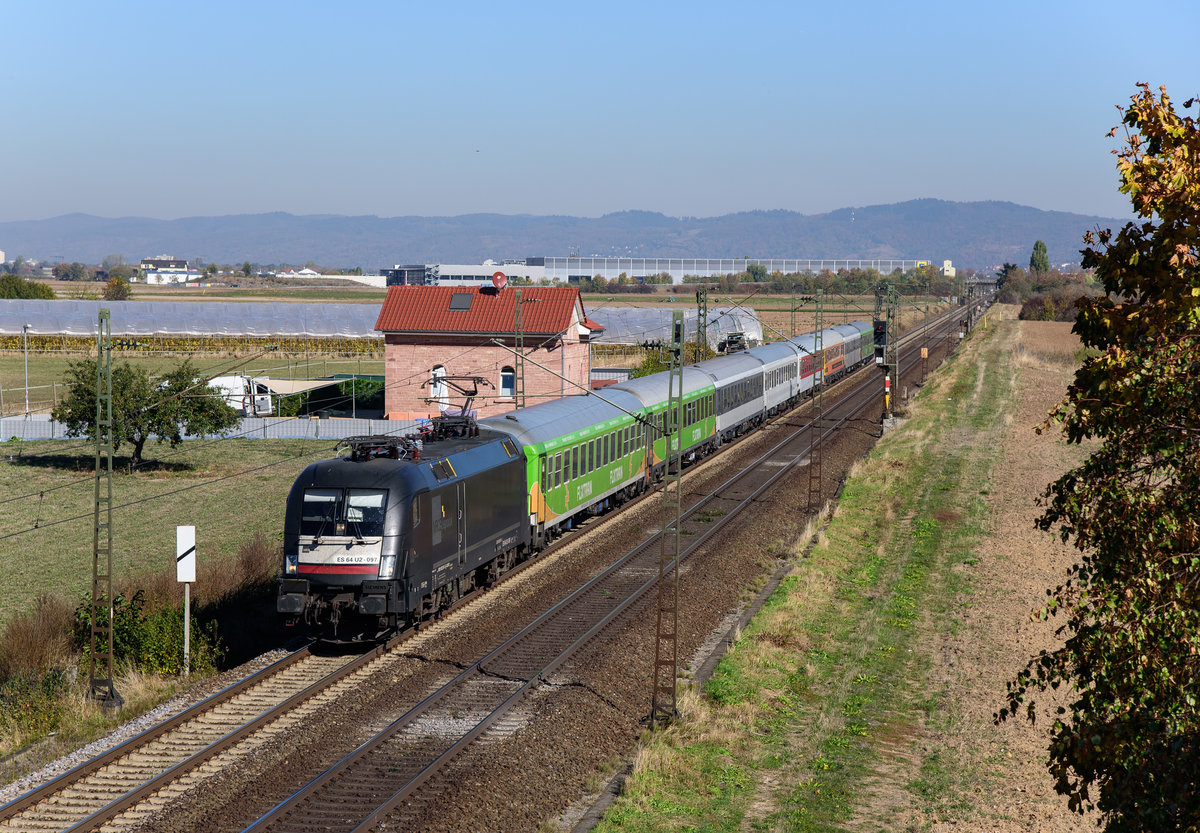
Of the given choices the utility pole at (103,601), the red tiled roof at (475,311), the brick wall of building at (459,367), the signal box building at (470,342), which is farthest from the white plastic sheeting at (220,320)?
the utility pole at (103,601)

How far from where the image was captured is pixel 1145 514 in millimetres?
8664

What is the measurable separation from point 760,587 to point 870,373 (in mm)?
66415

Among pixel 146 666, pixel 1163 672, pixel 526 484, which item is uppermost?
pixel 1163 672

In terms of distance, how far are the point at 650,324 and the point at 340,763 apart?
83.1 metres

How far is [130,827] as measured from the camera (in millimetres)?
13500

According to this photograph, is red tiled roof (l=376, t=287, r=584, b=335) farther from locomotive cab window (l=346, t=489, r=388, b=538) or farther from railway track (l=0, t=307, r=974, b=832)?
locomotive cab window (l=346, t=489, r=388, b=538)

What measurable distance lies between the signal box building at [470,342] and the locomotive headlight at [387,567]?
34.9 metres

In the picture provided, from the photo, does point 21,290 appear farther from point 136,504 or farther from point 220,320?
point 136,504

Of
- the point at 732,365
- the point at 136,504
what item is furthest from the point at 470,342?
the point at 136,504

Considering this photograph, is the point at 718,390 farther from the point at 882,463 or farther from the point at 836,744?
the point at 836,744

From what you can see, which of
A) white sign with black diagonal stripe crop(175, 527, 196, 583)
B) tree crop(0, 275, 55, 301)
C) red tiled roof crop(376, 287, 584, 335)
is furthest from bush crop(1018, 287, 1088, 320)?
white sign with black diagonal stripe crop(175, 527, 196, 583)

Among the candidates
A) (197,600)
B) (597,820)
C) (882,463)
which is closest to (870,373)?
(882,463)

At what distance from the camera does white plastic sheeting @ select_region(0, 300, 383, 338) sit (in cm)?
9975

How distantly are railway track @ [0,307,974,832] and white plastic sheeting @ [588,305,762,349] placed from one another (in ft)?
223
